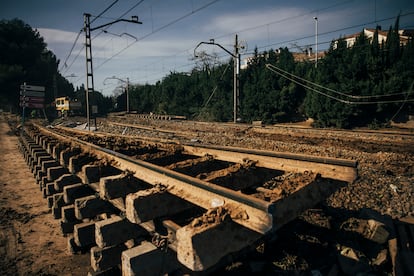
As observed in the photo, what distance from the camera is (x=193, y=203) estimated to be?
7.14ft

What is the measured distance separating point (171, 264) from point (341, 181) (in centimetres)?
164

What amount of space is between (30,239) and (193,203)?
14.9ft

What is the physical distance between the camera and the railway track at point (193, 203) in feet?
4.98

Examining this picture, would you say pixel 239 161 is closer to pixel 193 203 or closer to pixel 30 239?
pixel 193 203

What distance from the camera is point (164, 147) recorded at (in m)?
4.53

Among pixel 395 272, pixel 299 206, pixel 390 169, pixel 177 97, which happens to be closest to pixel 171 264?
pixel 299 206

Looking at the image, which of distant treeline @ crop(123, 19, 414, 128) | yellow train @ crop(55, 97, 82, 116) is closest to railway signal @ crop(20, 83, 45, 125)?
distant treeline @ crop(123, 19, 414, 128)

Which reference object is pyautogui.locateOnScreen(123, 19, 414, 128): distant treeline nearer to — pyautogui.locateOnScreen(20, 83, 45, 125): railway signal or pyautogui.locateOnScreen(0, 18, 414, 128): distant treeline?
pyautogui.locateOnScreen(0, 18, 414, 128): distant treeline

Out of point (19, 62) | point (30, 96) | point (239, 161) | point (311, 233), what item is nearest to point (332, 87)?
point (311, 233)

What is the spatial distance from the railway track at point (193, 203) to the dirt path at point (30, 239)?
1.25 ft

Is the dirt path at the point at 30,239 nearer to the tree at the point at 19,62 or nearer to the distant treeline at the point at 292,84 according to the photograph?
the distant treeline at the point at 292,84

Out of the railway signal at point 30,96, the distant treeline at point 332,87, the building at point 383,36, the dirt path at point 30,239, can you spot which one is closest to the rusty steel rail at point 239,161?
the dirt path at point 30,239

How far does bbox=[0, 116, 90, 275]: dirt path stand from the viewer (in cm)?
393

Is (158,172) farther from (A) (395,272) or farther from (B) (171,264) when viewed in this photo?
(A) (395,272)
